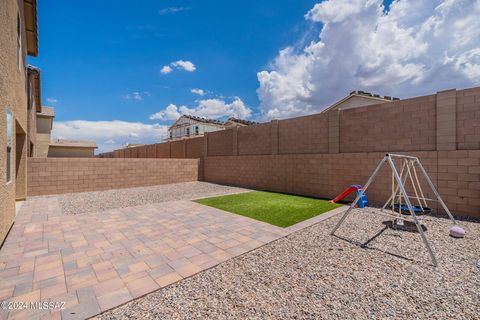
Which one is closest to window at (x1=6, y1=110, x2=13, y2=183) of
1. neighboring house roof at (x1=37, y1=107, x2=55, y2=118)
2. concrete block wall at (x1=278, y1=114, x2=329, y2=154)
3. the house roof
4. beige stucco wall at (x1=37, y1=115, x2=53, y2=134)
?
the house roof

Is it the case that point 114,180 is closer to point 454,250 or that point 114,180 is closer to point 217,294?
point 217,294

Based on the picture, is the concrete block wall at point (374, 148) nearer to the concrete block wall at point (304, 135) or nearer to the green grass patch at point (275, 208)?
the concrete block wall at point (304, 135)

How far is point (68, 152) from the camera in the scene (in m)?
22.5

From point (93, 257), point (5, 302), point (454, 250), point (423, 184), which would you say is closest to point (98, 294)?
point (5, 302)

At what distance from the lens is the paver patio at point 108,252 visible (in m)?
2.52

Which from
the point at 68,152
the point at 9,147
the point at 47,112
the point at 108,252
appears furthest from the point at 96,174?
the point at 68,152

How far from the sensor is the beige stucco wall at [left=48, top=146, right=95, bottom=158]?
21484 mm

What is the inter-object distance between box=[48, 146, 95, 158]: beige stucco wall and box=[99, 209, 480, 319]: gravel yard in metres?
25.7

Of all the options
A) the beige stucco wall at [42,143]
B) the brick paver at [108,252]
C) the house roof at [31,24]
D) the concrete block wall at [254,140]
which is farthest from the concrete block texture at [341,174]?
the beige stucco wall at [42,143]

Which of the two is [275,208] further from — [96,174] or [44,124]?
[44,124]

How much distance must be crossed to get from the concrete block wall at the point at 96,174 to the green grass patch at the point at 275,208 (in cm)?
571

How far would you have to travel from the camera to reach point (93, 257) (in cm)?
345

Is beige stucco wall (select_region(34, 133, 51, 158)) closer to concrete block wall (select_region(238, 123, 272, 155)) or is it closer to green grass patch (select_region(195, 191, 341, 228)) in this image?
concrete block wall (select_region(238, 123, 272, 155))

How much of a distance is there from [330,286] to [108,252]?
350cm
